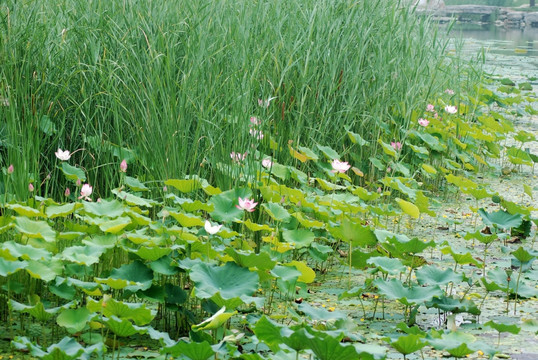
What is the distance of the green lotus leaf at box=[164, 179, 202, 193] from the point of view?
7.57 feet

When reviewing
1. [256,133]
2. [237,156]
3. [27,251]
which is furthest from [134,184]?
[27,251]

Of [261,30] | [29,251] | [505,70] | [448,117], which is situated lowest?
[505,70]

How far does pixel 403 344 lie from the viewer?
1581 mm

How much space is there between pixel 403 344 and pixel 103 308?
68 cm

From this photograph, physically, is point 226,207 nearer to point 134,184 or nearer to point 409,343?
point 134,184

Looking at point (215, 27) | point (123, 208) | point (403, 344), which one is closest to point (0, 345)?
point (123, 208)

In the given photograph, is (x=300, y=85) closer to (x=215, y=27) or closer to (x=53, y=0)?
(x=215, y=27)

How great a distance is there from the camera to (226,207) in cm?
225

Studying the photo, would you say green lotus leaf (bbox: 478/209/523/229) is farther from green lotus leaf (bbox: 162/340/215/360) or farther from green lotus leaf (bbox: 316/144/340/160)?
green lotus leaf (bbox: 162/340/215/360)

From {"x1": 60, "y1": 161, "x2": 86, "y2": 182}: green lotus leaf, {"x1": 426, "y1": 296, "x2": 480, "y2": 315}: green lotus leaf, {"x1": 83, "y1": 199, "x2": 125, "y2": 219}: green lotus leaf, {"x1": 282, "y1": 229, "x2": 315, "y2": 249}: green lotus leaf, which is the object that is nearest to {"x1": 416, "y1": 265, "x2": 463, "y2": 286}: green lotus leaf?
{"x1": 426, "y1": 296, "x2": 480, "y2": 315}: green lotus leaf

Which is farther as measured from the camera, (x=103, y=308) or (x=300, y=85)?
(x=300, y=85)

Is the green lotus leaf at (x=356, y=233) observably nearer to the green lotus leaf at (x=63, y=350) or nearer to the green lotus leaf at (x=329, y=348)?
the green lotus leaf at (x=329, y=348)

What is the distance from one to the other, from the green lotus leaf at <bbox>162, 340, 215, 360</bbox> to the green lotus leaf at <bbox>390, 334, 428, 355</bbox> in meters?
0.40

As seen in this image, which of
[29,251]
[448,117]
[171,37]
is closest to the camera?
[29,251]
